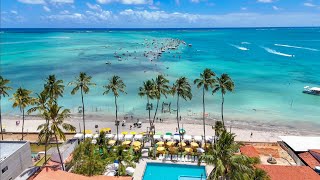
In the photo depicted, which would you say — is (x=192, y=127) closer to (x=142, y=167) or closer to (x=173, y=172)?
(x=173, y=172)

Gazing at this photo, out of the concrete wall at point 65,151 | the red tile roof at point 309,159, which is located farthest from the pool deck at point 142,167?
the red tile roof at point 309,159

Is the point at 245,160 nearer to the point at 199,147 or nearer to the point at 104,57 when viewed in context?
the point at 199,147

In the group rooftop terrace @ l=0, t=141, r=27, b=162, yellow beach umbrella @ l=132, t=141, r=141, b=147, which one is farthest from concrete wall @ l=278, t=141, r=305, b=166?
rooftop terrace @ l=0, t=141, r=27, b=162

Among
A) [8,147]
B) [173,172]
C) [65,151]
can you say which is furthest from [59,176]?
[173,172]

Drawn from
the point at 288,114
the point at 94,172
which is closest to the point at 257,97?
the point at 288,114

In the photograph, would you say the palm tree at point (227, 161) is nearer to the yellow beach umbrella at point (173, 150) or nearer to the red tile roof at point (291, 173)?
the red tile roof at point (291, 173)

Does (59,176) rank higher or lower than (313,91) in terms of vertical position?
lower

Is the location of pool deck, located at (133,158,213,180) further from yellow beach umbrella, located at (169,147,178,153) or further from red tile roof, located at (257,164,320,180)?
red tile roof, located at (257,164,320,180)
